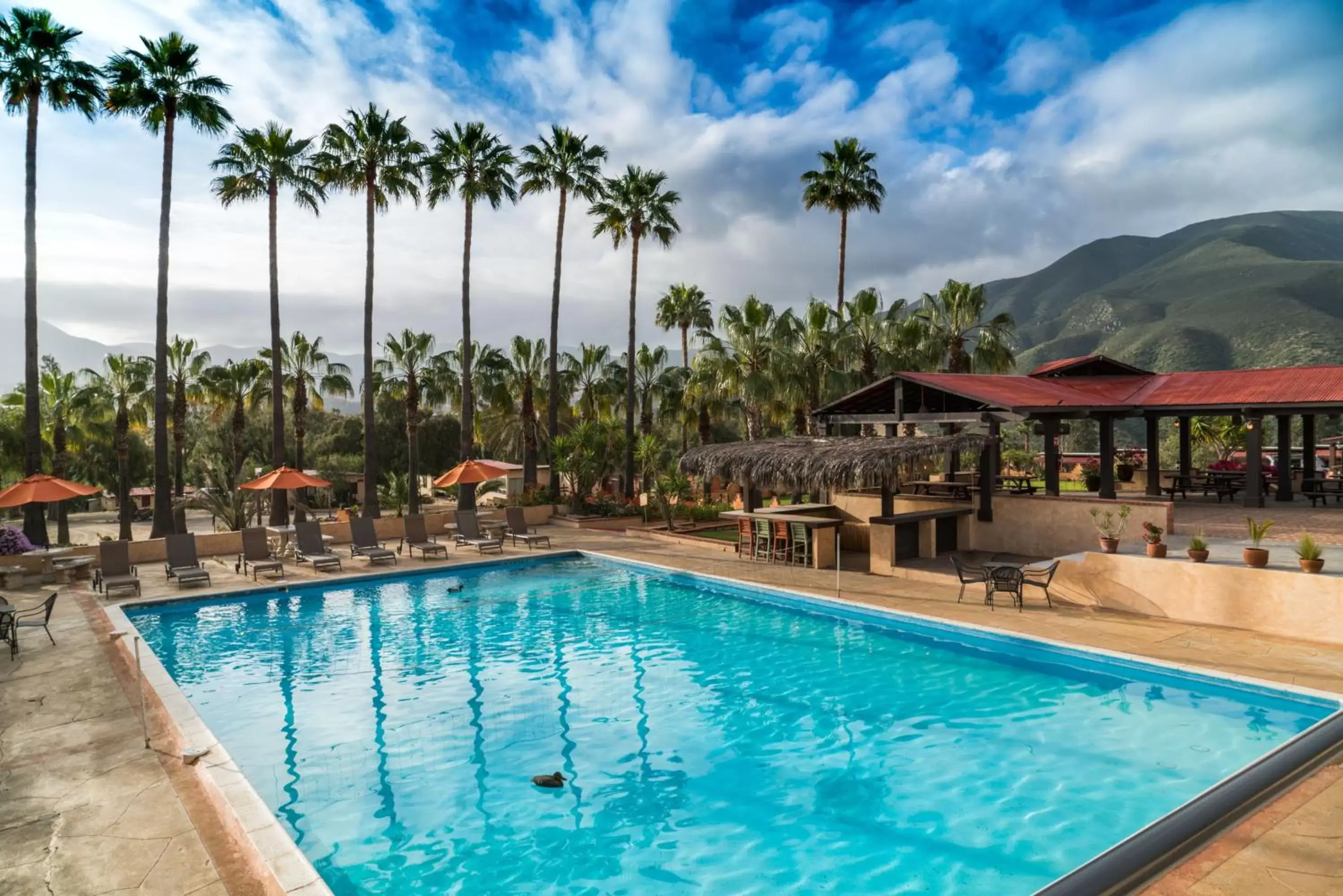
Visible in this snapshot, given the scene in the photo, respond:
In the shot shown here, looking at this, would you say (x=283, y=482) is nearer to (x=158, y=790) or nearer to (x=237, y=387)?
(x=158, y=790)

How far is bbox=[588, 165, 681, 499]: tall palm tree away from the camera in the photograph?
1254 inches

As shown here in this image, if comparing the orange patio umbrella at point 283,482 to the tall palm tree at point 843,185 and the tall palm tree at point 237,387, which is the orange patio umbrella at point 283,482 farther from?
the tall palm tree at point 843,185

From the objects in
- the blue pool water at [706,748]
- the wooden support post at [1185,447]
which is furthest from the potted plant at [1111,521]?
the wooden support post at [1185,447]

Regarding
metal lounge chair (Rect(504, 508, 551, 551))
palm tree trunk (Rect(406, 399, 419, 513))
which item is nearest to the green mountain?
palm tree trunk (Rect(406, 399, 419, 513))

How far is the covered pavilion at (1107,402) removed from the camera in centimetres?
1697

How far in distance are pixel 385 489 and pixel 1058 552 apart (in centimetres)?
3221

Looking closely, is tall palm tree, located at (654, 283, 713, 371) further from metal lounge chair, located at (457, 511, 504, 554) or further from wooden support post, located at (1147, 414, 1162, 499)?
wooden support post, located at (1147, 414, 1162, 499)

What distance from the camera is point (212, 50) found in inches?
853

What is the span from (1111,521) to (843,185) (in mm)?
22595

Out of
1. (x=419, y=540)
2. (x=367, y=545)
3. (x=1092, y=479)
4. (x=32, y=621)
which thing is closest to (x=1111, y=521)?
(x=1092, y=479)

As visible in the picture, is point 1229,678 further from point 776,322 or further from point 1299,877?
point 776,322

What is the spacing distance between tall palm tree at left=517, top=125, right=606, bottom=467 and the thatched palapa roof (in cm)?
1151

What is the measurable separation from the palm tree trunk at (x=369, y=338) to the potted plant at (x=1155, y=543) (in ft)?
73.1

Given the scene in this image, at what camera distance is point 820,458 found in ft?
54.9
